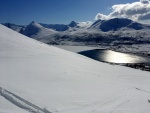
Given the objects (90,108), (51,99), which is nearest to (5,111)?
(51,99)

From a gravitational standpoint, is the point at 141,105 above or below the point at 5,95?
below

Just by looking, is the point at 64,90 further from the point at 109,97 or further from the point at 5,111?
the point at 5,111

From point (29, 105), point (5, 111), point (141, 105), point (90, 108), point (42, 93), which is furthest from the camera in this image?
point (141, 105)

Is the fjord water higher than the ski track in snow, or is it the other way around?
the ski track in snow

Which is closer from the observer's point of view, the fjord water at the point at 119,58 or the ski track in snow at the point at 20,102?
the ski track in snow at the point at 20,102

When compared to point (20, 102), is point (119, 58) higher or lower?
lower

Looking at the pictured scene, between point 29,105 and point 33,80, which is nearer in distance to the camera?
point 29,105

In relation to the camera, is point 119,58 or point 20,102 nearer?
point 20,102

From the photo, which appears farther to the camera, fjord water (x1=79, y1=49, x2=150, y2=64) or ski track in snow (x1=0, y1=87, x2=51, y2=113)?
fjord water (x1=79, y1=49, x2=150, y2=64)
